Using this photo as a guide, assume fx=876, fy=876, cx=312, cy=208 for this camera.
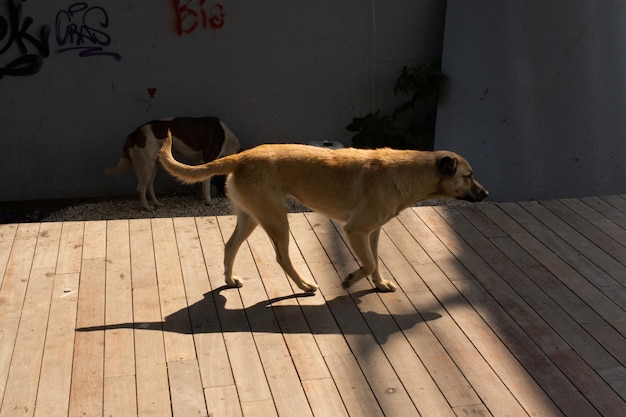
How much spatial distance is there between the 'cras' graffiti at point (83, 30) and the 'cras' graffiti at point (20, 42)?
0.57 ft

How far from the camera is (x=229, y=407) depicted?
4.14 metres

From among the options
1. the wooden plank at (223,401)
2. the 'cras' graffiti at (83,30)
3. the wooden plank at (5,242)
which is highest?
the 'cras' graffiti at (83,30)

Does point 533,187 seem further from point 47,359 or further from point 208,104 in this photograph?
point 47,359

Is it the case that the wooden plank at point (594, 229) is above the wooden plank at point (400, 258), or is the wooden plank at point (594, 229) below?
below

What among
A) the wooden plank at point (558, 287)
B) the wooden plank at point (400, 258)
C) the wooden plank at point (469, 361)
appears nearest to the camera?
the wooden plank at point (469, 361)

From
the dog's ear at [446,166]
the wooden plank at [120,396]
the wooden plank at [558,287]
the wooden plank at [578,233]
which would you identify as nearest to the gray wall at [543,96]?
the wooden plank at [578,233]

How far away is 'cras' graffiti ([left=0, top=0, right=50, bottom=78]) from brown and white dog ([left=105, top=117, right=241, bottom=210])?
4.42ft

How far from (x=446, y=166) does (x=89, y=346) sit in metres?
2.28

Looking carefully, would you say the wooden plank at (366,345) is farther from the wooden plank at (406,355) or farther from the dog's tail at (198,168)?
the dog's tail at (198,168)

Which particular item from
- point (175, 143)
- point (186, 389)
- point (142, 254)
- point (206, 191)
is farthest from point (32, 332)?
point (206, 191)

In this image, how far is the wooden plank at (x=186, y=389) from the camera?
4.11 meters

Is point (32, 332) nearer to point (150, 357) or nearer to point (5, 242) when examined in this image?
point (150, 357)

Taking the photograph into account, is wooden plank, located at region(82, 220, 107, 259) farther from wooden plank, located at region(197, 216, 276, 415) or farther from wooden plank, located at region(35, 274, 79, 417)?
wooden plank, located at region(197, 216, 276, 415)

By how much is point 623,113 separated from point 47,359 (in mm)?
6098
